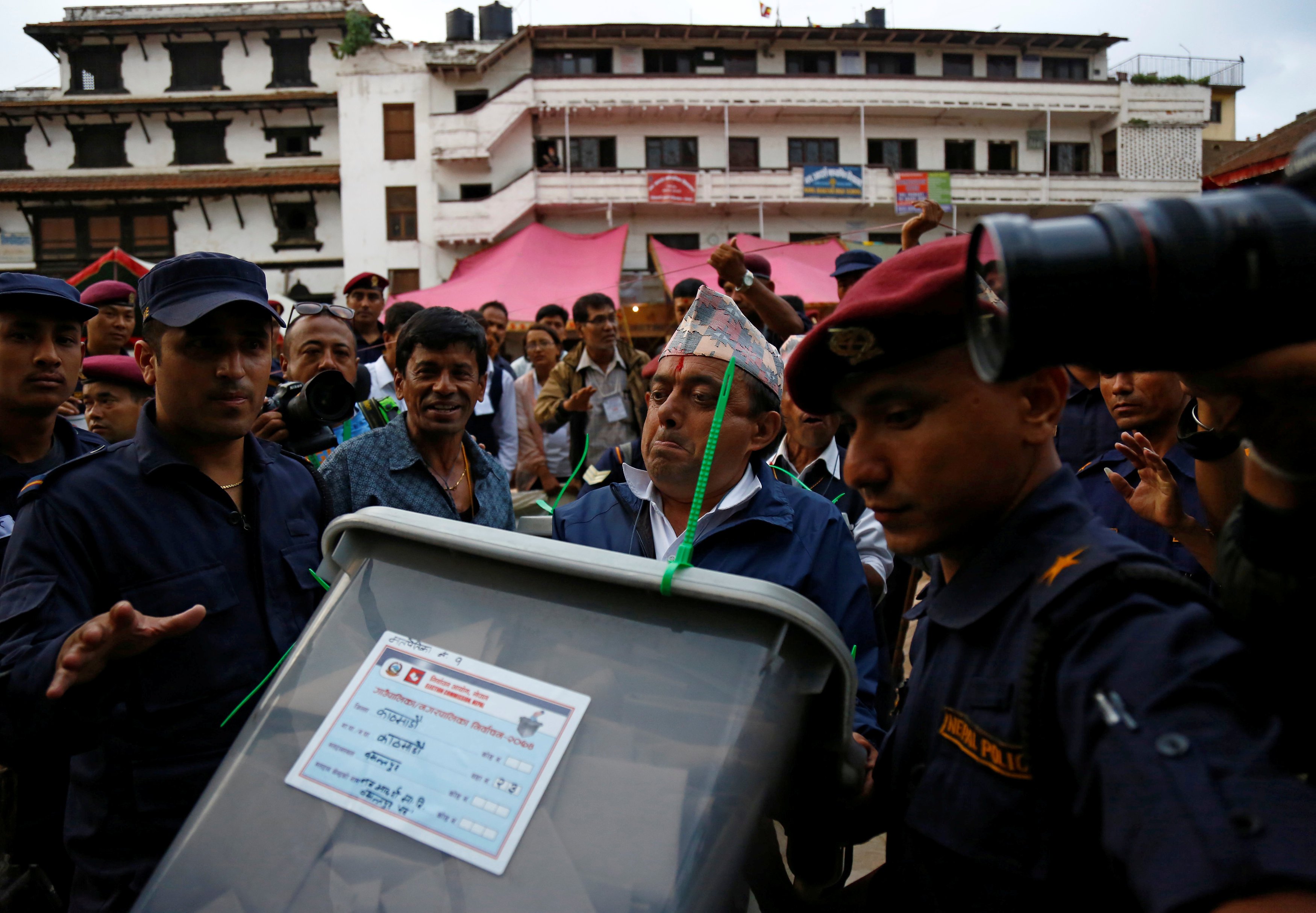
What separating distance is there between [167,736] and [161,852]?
217 mm

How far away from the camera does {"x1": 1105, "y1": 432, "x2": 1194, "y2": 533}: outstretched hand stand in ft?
6.96

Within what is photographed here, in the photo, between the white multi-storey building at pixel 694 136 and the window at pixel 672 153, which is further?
the window at pixel 672 153

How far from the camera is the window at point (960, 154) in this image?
2817 centimetres

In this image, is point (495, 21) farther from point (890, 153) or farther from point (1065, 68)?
point (1065, 68)

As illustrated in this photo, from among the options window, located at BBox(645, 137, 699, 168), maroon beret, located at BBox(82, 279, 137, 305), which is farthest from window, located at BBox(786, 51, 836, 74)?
maroon beret, located at BBox(82, 279, 137, 305)

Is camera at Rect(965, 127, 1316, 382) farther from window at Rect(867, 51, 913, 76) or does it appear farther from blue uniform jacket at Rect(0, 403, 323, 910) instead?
window at Rect(867, 51, 913, 76)

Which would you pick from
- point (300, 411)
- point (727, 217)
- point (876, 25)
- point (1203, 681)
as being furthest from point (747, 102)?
point (1203, 681)

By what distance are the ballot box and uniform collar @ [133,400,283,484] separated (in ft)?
2.58

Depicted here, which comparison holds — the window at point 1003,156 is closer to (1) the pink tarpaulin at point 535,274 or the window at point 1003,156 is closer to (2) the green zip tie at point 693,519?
(1) the pink tarpaulin at point 535,274

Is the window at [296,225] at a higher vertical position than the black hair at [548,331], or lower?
higher

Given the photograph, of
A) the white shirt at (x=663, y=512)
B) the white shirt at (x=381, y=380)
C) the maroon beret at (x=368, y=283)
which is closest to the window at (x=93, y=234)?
the maroon beret at (x=368, y=283)

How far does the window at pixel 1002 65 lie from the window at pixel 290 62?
936 inches

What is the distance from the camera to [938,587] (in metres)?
1.28

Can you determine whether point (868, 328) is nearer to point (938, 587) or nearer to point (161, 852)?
point (938, 587)
